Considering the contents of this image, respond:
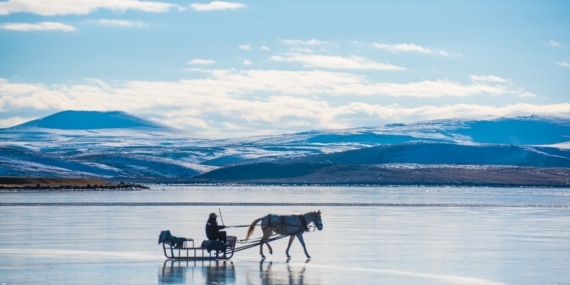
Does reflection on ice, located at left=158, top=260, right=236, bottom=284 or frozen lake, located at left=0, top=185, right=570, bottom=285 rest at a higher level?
frozen lake, located at left=0, top=185, right=570, bottom=285

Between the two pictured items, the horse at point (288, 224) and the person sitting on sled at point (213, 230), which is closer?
the person sitting on sled at point (213, 230)

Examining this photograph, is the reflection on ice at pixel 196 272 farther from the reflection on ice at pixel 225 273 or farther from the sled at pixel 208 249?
the sled at pixel 208 249

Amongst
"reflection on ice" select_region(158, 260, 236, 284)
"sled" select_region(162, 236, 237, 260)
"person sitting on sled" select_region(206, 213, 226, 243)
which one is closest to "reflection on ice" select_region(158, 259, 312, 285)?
"reflection on ice" select_region(158, 260, 236, 284)

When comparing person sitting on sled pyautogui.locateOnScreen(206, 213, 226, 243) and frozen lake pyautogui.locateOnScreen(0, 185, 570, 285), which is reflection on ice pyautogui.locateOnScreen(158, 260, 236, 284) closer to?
frozen lake pyautogui.locateOnScreen(0, 185, 570, 285)

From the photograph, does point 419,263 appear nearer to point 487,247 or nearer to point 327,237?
point 487,247

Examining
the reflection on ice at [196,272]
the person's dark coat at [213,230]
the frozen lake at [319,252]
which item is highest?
the person's dark coat at [213,230]

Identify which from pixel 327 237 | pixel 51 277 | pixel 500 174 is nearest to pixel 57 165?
pixel 500 174

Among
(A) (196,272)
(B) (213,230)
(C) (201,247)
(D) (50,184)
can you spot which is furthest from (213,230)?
(D) (50,184)

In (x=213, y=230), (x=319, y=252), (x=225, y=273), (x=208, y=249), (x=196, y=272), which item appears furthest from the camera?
(x=319, y=252)

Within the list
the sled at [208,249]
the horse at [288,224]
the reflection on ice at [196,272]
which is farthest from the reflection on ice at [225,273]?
the horse at [288,224]

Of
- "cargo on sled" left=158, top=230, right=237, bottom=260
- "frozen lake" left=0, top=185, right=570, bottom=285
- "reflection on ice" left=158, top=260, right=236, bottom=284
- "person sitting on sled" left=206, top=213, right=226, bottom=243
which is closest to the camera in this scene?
"reflection on ice" left=158, top=260, right=236, bottom=284

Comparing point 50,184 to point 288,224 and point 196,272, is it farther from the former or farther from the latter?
point 196,272

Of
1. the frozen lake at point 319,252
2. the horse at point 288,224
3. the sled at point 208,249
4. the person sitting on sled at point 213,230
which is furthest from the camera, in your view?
the horse at point 288,224

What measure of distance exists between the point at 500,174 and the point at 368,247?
13954 centimetres
